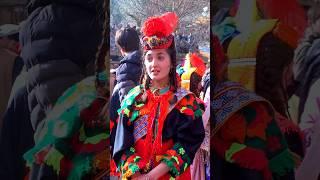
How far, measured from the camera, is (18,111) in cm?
235

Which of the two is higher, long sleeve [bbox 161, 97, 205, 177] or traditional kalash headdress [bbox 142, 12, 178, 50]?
traditional kalash headdress [bbox 142, 12, 178, 50]

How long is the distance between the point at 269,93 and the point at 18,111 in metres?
1.31

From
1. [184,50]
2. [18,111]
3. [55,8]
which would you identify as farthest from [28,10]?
[184,50]

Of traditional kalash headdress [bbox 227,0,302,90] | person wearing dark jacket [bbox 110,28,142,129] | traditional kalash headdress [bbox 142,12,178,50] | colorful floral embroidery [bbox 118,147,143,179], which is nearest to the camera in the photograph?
traditional kalash headdress [bbox 227,0,302,90]

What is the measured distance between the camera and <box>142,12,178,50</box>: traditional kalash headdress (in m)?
2.73

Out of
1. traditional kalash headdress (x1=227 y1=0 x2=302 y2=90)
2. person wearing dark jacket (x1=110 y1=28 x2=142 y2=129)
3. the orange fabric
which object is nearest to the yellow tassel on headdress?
traditional kalash headdress (x1=227 y1=0 x2=302 y2=90)

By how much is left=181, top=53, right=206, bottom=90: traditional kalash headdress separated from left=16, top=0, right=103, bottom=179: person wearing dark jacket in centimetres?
162

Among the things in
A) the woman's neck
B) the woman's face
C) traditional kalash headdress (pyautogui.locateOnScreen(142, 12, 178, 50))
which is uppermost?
traditional kalash headdress (pyautogui.locateOnScreen(142, 12, 178, 50))

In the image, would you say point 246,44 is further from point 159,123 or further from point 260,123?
point 159,123

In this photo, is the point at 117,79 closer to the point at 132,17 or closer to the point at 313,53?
the point at 132,17

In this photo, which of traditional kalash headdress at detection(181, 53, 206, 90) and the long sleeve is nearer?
the long sleeve

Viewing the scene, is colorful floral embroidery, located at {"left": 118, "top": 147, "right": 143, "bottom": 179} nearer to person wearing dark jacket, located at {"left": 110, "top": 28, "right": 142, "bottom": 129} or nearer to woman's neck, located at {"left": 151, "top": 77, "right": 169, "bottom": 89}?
woman's neck, located at {"left": 151, "top": 77, "right": 169, "bottom": 89}

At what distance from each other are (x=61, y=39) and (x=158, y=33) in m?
0.67

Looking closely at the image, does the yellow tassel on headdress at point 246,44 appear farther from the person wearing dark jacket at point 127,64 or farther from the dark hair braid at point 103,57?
the person wearing dark jacket at point 127,64
